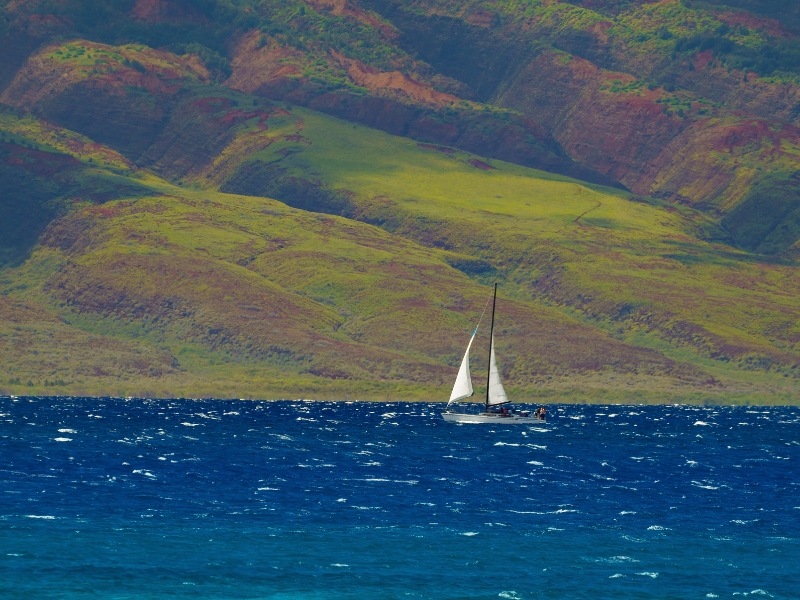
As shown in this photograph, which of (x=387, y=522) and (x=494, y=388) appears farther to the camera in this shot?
(x=494, y=388)

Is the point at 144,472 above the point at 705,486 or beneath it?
beneath

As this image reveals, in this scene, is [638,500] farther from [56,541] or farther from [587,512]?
[56,541]

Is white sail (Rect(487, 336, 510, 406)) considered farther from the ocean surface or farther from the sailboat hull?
the ocean surface

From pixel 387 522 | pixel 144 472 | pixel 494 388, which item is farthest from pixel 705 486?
pixel 494 388

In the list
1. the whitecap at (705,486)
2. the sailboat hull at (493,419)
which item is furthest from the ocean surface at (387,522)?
the sailboat hull at (493,419)

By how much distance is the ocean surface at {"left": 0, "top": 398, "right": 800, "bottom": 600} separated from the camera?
67.6 m

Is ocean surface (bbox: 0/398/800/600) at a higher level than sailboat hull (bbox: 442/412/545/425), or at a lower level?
lower

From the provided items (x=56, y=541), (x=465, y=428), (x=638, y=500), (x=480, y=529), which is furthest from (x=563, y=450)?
(x=56, y=541)

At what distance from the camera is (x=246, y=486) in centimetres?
10044

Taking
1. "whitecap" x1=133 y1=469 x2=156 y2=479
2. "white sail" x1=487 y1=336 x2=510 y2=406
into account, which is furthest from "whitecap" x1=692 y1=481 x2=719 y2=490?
"white sail" x1=487 y1=336 x2=510 y2=406

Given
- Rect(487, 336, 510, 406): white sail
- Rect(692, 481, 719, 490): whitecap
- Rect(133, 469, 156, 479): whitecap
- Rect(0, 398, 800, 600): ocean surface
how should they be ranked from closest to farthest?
Rect(0, 398, 800, 600): ocean surface → Rect(133, 469, 156, 479): whitecap → Rect(692, 481, 719, 490): whitecap → Rect(487, 336, 510, 406): white sail

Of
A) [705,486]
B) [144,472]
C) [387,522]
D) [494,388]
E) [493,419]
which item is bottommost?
[387,522]

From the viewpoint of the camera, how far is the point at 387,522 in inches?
3324

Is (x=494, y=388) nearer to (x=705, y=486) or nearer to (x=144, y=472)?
(x=705, y=486)
